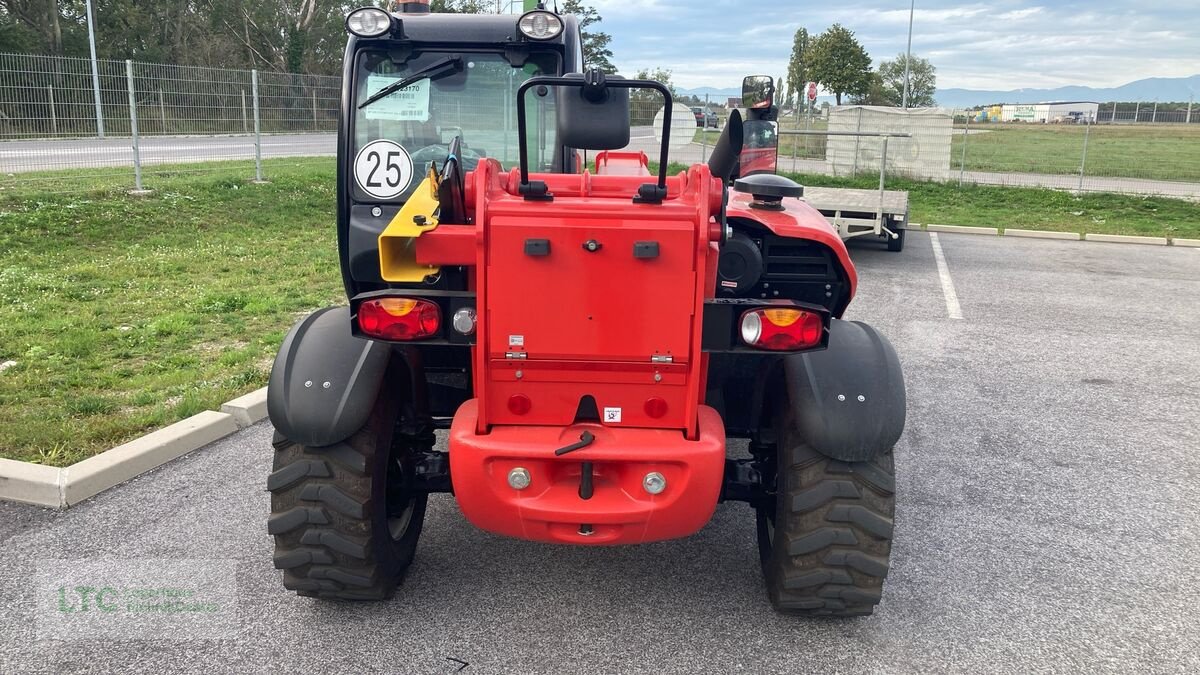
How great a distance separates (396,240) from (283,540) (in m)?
1.14

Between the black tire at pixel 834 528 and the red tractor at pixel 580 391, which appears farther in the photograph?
the black tire at pixel 834 528

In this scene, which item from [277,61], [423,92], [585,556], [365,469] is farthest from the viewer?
[277,61]

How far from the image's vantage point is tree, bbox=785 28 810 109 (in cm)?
5088

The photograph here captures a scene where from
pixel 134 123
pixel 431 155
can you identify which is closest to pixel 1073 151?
pixel 134 123

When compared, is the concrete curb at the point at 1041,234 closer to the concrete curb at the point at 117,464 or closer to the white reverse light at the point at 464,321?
the concrete curb at the point at 117,464

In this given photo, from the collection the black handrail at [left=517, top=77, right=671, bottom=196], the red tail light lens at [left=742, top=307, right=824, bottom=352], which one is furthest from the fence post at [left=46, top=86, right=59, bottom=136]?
the red tail light lens at [left=742, top=307, right=824, bottom=352]

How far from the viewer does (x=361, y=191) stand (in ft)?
14.8

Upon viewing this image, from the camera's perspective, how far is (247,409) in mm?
5027

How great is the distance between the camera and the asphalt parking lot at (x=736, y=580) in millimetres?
3037

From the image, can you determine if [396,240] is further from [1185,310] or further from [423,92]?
[1185,310]

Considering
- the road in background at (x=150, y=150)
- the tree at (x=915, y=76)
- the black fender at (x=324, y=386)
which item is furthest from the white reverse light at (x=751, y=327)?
the tree at (x=915, y=76)

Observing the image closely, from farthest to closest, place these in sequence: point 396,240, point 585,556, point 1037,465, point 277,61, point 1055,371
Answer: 1. point 277,61
2. point 1055,371
3. point 1037,465
4. point 585,556
5. point 396,240

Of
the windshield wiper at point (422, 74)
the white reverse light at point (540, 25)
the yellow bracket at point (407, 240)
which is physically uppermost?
the white reverse light at point (540, 25)

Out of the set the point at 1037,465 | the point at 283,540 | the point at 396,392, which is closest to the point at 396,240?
the point at 396,392
